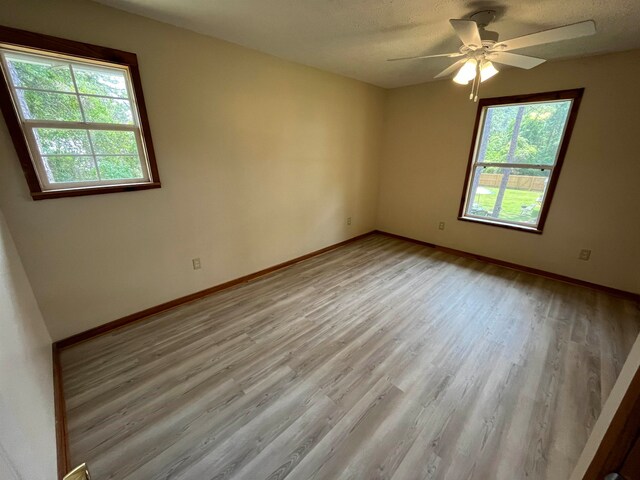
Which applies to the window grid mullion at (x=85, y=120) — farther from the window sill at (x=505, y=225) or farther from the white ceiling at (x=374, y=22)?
the window sill at (x=505, y=225)

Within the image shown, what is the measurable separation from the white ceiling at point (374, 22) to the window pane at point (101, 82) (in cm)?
44

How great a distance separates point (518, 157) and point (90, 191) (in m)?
4.33

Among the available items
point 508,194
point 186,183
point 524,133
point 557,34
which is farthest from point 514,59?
point 186,183

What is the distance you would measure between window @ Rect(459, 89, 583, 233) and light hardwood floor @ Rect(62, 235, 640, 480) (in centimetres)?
113

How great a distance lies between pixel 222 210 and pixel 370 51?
2.16 meters

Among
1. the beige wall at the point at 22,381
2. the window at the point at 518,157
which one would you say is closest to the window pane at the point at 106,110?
the beige wall at the point at 22,381

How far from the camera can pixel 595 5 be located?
1.64 m

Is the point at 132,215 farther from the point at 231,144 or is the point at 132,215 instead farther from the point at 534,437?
the point at 534,437

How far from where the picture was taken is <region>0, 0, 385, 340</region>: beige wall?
1.72 meters

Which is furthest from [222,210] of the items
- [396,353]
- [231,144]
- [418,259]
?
[418,259]

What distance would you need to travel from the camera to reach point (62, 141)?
173 cm

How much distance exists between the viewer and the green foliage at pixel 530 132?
2846 mm

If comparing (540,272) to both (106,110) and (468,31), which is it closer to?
(468,31)

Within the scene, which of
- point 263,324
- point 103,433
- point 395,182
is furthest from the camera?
point 395,182
